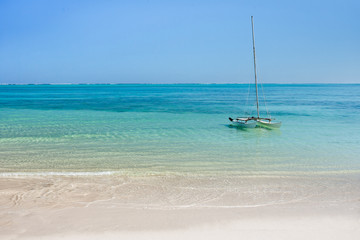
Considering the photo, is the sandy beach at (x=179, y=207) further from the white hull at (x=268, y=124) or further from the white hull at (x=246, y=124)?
the white hull at (x=246, y=124)

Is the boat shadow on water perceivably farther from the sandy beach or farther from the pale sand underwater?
the sandy beach

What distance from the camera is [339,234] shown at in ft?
22.8

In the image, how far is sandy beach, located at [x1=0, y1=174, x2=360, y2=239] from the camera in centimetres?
712

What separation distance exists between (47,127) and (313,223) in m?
22.8

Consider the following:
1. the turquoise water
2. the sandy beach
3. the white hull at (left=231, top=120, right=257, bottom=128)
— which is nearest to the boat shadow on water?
the turquoise water

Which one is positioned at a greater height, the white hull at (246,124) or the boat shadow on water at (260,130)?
the white hull at (246,124)

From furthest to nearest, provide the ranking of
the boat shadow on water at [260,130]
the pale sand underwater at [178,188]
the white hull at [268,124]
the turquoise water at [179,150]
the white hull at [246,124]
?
the white hull at [246,124] < the white hull at [268,124] < the boat shadow on water at [260,130] < the turquoise water at [179,150] < the pale sand underwater at [178,188]

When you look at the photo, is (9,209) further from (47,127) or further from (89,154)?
(47,127)

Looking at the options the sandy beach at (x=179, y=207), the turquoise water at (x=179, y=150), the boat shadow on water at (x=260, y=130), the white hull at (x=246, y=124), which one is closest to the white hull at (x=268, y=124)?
the boat shadow on water at (x=260, y=130)

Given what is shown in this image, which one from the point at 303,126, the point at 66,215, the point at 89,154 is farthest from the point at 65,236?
the point at 303,126

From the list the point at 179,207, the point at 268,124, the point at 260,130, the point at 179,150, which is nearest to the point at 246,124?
the point at 260,130

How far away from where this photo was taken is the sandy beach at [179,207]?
23.4 ft

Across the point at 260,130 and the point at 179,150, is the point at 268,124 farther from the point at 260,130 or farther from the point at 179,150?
the point at 179,150

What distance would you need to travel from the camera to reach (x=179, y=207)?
28.3 ft
